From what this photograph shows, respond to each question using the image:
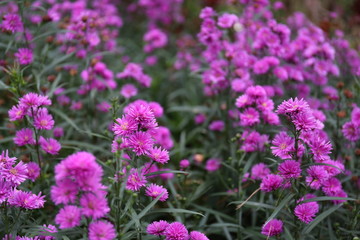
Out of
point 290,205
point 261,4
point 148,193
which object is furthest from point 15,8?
point 290,205

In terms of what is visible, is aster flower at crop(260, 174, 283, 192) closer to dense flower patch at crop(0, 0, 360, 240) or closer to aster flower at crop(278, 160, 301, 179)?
dense flower patch at crop(0, 0, 360, 240)

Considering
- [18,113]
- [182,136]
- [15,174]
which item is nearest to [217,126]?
[182,136]

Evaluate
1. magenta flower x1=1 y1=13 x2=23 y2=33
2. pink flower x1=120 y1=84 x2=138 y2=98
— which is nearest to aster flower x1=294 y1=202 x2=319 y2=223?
pink flower x1=120 y1=84 x2=138 y2=98

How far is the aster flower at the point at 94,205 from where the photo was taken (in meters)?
1.43

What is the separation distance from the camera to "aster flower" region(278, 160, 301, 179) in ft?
5.98

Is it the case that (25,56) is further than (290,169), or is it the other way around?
(25,56)

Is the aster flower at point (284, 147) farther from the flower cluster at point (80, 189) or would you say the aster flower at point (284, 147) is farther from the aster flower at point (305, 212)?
the flower cluster at point (80, 189)

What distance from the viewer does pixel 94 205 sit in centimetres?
143

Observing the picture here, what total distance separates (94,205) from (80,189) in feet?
0.28

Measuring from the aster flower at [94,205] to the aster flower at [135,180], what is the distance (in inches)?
11.9

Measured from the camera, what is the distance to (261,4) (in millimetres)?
3312

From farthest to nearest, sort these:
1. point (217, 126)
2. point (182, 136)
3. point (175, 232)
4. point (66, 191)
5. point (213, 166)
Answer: point (182, 136) → point (217, 126) → point (213, 166) → point (175, 232) → point (66, 191)

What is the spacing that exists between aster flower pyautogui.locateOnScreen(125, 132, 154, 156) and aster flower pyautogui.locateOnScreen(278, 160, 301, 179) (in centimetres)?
63

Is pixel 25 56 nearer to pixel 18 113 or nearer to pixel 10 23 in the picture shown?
pixel 10 23
